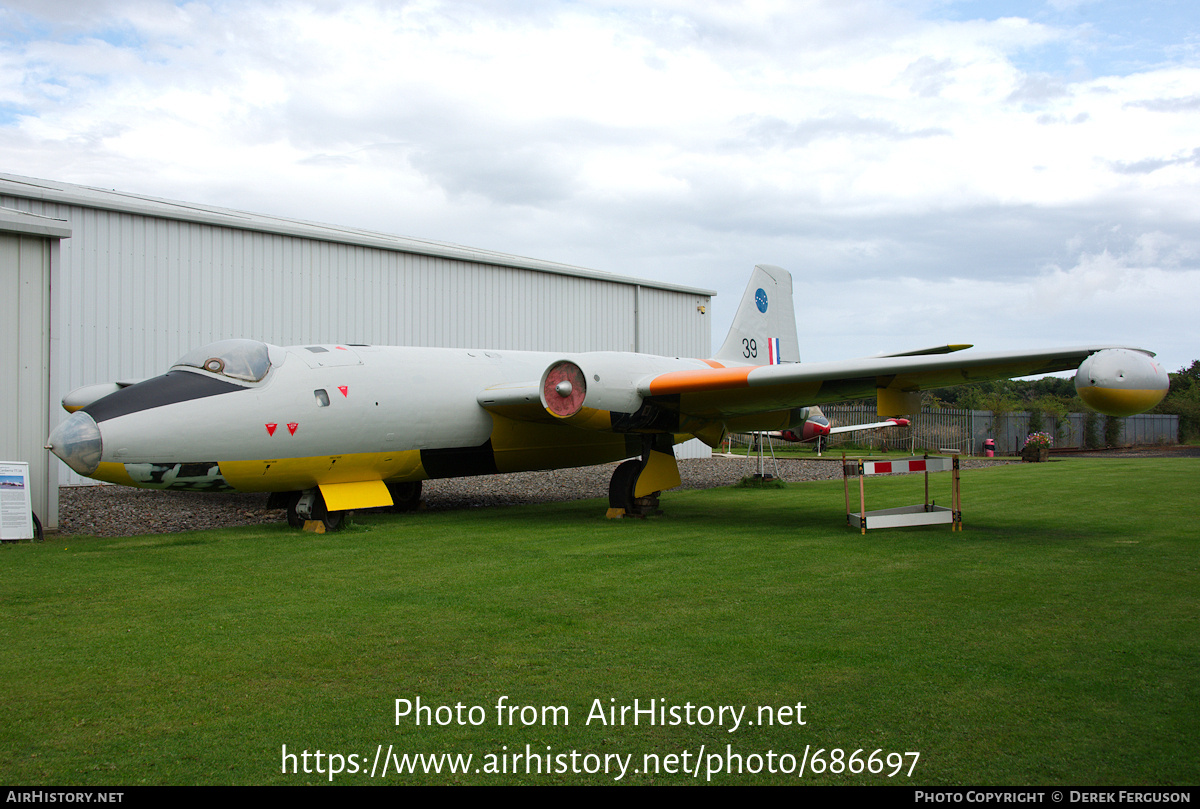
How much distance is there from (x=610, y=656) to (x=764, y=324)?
12.3m

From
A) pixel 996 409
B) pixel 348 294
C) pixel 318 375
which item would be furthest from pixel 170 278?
pixel 996 409

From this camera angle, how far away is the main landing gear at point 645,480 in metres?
12.3

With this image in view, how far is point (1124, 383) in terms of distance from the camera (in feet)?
26.2

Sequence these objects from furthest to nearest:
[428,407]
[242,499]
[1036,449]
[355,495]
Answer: [1036,449]
[242,499]
[428,407]
[355,495]

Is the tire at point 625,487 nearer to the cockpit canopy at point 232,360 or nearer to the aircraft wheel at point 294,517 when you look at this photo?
the aircraft wheel at point 294,517

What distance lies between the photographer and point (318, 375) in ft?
34.3

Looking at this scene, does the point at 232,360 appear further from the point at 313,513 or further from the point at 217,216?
the point at 217,216

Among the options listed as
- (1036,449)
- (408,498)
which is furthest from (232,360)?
(1036,449)

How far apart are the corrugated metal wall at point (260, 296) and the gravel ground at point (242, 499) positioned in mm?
2177

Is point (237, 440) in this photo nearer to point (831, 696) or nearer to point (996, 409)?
point (831, 696)

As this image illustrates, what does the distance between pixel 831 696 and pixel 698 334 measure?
928 inches

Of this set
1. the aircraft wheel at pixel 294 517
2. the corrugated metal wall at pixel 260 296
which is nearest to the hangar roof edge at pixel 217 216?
the corrugated metal wall at pixel 260 296

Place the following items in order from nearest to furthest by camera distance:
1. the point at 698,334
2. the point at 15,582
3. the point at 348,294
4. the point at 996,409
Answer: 1. the point at 15,582
2. the point at 348,294
3. the point at 698,334
4. the point at 996,409

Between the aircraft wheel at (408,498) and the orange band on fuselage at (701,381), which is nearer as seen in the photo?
the orange band on fuselage at (701,381)
